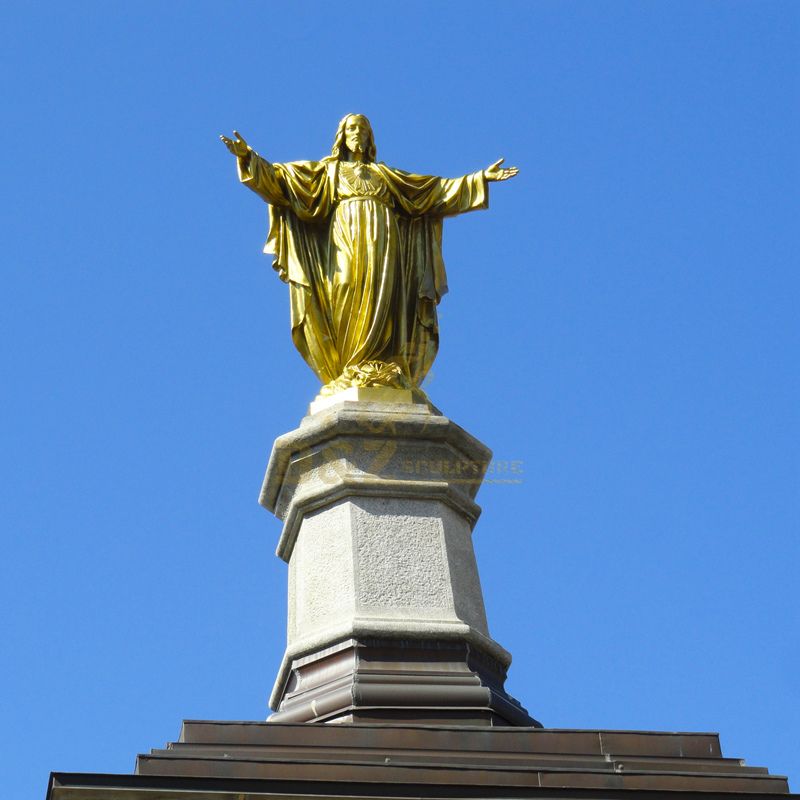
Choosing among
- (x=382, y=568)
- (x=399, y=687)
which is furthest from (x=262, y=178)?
(x=399, y=687)

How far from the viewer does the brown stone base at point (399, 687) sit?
1218cm

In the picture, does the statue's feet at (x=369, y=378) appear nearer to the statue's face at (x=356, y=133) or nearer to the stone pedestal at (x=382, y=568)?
the stone pedestal at (x=382, y=568)

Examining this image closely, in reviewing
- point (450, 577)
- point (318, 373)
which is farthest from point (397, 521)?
point (318, 373)

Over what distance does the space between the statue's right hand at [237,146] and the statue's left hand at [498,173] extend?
7.98 feet

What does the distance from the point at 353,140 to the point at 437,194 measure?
3.19 ft

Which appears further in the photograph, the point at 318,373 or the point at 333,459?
the point at 318,373

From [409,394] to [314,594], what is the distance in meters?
2.21

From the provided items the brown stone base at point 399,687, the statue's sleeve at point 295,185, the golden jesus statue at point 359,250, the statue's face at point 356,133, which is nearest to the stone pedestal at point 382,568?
the brown stone base at point 399,687

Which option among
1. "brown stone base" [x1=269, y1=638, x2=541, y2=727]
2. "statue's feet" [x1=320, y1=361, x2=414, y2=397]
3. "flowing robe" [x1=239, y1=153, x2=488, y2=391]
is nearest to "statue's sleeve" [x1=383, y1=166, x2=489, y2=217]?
"flowing robe" [x1=239, y1=153, x2=488, y2=391]

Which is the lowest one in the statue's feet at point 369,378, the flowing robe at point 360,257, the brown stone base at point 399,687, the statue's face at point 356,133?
the brown stone base at point 399,687

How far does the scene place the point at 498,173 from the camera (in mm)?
16047

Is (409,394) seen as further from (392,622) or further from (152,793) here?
(152,793)

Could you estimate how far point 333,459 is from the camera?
1416 centimetres

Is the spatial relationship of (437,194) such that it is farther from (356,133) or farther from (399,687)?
(399,687)
